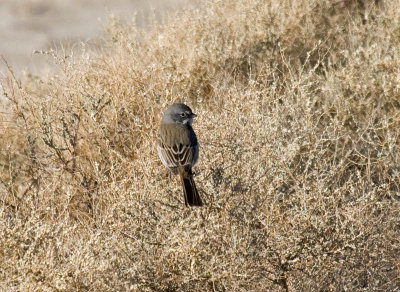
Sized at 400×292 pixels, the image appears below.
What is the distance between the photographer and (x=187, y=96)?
249 inches

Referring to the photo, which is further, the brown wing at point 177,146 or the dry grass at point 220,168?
the brown wing at point 177,146

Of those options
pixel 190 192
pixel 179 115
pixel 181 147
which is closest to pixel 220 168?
pixel 190 192

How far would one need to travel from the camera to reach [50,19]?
11281 millimetres

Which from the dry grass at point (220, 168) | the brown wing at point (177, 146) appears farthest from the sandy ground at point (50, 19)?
the brown wing at point (177, 146)

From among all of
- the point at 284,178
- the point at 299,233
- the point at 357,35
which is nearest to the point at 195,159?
the point at 284,178

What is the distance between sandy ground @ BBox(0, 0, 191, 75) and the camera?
991cm

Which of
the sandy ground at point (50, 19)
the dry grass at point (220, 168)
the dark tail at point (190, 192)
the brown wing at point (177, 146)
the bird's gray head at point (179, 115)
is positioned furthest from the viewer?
the sandy ground at point (50, 19)

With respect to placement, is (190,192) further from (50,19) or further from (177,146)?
(50,19)

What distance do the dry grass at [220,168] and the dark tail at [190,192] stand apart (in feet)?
0.31

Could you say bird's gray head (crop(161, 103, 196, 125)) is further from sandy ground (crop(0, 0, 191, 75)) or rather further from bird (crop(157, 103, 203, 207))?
sandy ground (crop(0, 0, 191, 75))

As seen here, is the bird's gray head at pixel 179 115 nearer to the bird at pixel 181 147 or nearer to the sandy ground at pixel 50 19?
the bird at pixel 181 147

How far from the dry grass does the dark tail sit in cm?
9

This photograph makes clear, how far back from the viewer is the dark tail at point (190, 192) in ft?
14.1

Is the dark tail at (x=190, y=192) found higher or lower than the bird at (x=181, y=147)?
lower
